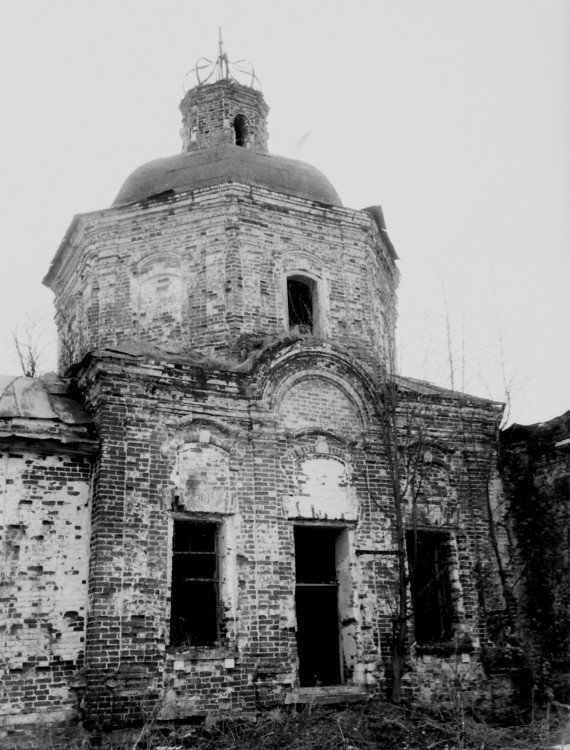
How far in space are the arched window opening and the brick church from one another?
1.69 metres

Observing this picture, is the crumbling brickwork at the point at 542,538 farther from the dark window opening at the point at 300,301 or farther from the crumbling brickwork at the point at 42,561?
the crumbling brickwork at the point at 42,561

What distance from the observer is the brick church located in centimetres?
914

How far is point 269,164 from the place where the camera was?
552 inches

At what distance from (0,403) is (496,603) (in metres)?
7.78

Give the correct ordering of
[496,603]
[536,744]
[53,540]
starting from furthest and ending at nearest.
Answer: [496,603] → [53,540] → [536,744]

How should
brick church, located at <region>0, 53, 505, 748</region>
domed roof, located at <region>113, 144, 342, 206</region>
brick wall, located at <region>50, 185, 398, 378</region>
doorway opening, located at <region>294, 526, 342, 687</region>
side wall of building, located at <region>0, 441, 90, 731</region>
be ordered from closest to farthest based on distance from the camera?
1. side wall of building, located at <region>0, 441, 90, 731</region>
2. brick church, located at <region>0, 53, 505, 748</region>
3. doorway opening, located at <region>294, 526, 342, 687</region>
4. brick wall, located at <region>50, 185, 398, 378</region>
5. domed roof, located at <region>113, 144, 342, 206</region>

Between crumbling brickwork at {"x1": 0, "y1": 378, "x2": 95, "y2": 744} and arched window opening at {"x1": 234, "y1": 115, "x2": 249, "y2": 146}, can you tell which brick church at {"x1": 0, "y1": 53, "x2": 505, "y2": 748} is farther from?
arched window opening at {"x1": 234, "y1": 115, "x2": 249, "y2": 146}

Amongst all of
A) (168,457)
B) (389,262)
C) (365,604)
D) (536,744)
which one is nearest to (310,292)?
(389,262)

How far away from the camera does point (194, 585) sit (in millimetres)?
9953

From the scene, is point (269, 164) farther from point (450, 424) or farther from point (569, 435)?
point (569, 435)

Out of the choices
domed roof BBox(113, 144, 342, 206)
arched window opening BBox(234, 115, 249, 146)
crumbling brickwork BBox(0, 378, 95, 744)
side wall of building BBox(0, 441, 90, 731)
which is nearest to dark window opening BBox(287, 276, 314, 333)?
domed roof BBox(113, 144, 342, 206)

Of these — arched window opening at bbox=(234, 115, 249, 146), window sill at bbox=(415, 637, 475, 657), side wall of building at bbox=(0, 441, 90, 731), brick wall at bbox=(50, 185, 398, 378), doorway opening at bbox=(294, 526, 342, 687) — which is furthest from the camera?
arched window opening at bbox=(234, 115, 249, 146)

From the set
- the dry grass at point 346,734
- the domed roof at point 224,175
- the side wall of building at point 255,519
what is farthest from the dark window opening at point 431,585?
the domed roof at point 224,175

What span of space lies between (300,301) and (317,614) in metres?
5.31
